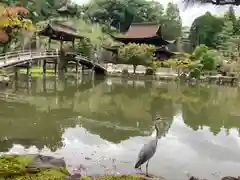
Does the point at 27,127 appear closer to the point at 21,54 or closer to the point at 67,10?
the point at 21,54

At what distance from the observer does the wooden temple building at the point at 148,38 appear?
35.6 meters

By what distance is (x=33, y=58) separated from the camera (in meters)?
22.3

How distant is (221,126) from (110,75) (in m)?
20.4

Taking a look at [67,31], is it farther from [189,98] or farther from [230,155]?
[230,155]

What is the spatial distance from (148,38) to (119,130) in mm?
26961

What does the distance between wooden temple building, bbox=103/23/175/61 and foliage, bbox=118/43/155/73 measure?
3166 mm

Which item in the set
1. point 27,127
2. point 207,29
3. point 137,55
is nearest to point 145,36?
point 137,55

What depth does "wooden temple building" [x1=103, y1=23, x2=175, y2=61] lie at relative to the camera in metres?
35.6

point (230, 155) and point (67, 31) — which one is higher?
point (67, 31)

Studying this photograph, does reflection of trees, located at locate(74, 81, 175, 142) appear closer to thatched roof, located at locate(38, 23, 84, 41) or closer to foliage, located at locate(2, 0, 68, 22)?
thatched roof, located at locate(38, 23, 84, 41)

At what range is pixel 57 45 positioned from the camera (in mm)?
39531

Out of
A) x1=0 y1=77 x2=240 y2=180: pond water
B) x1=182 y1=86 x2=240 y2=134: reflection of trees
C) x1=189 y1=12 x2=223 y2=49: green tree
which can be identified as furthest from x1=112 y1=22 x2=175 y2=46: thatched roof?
x1=0 y1=77 x2=240 y2=180: pond water

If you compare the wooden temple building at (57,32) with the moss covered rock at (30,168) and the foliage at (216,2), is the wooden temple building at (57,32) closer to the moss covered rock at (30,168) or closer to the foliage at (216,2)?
the moss covered rock at (30,168)

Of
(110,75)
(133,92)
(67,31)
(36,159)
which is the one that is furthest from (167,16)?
(36,159)
